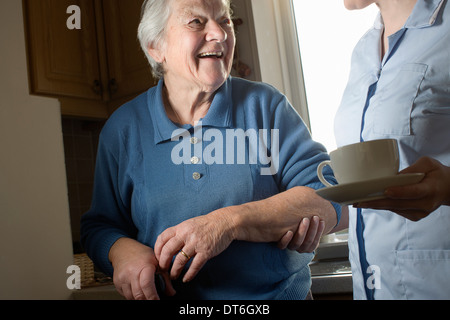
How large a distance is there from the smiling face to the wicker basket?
25cm

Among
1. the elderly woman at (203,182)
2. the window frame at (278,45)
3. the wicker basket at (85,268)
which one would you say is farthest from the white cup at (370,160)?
the wicker basket at (85,268)

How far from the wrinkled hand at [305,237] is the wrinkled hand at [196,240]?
2.3 inches

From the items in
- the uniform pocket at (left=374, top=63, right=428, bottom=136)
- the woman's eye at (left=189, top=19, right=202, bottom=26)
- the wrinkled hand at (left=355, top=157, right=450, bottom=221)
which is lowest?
the wrinkled hand at (left=355, top=157, right=450, bottom=221)

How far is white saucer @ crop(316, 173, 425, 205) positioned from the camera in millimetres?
266

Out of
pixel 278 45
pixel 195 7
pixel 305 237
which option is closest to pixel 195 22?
pixel 195 7

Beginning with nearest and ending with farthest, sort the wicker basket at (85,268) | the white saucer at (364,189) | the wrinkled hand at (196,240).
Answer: the white saucer at (364,189) → the wrinkled hand at (196,240) → the wicker basket at (85,268)

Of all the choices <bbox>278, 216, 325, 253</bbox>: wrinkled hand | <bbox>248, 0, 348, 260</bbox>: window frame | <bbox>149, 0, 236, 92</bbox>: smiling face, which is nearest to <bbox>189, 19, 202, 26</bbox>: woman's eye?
<bbox>149, 0, 236, 92</bbox>: smiling face

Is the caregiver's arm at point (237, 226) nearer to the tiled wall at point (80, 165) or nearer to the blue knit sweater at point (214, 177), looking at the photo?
the blue knit sweater at point (214, 177)

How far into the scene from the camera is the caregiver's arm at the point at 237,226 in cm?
40

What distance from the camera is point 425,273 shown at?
0.37m

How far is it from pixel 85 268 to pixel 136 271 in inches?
6.1

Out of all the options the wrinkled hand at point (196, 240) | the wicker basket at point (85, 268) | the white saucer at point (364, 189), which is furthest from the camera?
the wicker basket at point (85, 268)

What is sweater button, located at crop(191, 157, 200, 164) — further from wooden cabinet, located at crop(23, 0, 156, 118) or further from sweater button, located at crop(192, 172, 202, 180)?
wooden cabinet, located at crop(23, 0, 156, 118)

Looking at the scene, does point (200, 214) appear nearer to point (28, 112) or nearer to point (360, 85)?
point (360, 85)
